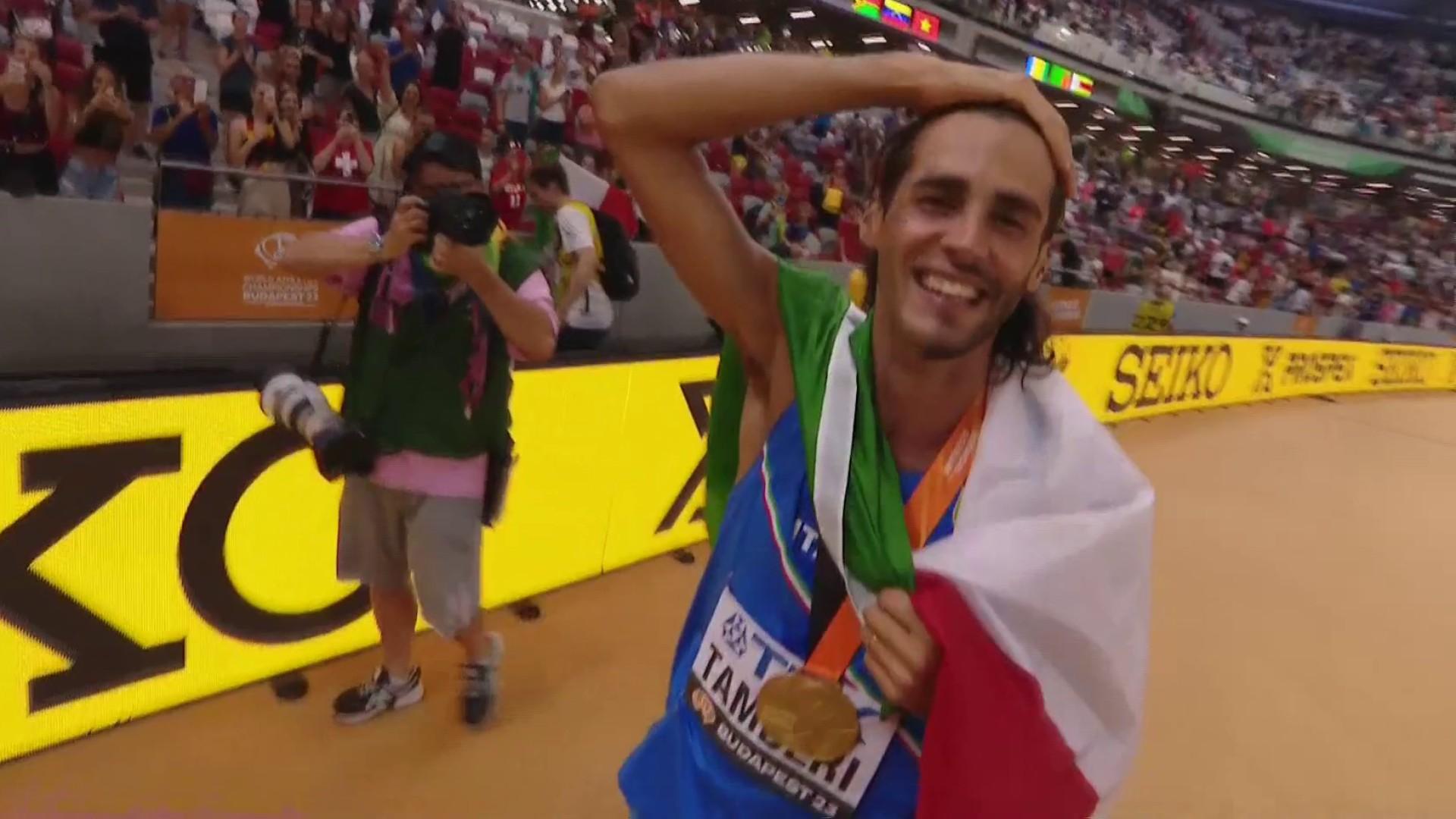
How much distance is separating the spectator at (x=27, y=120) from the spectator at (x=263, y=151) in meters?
0.78

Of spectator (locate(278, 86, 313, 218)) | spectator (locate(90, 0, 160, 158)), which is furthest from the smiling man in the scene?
spectator (locate(90, 0, 160, 158))

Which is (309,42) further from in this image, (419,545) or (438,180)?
(419,545)

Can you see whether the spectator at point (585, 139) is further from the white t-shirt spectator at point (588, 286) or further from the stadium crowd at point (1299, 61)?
the stadium crowd at point (1299, 61)

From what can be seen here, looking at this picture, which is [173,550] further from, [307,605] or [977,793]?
[977,793]

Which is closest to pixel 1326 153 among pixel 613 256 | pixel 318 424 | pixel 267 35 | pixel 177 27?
pixel 613 256

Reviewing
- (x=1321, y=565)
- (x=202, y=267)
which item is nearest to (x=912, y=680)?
(x=202, y=267)

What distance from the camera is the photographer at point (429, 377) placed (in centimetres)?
223

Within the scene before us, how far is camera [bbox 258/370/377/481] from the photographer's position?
2.18 m

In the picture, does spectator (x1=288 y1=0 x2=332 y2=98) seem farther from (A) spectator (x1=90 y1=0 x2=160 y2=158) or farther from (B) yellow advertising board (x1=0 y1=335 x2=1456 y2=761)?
(B) yellow advertising board (x1=0 y1=335 x2=1456 y2=761)

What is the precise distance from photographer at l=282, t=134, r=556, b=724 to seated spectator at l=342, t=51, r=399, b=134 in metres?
3.88

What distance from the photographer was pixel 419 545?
8.23 feet

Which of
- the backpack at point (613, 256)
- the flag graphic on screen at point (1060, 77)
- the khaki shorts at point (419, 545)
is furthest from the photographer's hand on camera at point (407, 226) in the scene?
the flag graphic on screen at point (1060, 77)

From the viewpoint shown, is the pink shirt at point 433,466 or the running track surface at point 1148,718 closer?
the pink shirt at point 433,466

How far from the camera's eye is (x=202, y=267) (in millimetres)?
4324
